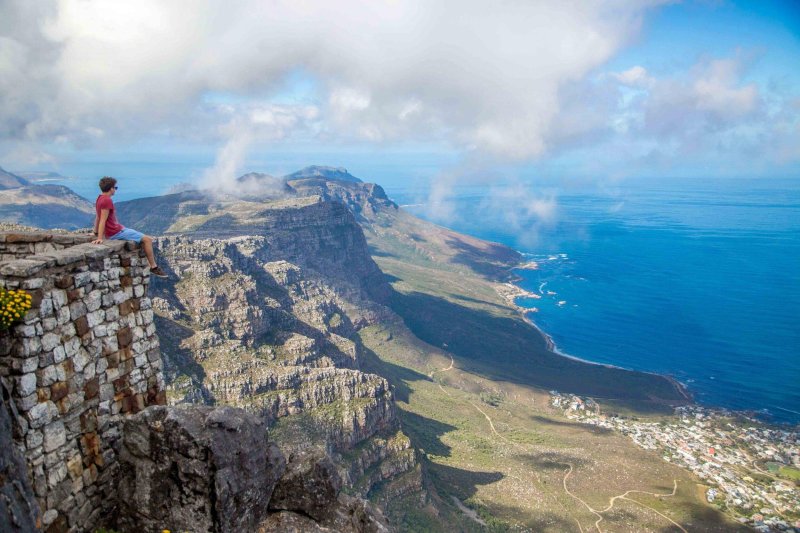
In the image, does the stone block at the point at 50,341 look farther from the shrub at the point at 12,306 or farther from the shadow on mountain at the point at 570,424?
the shadow on mountain at the point at 570,424

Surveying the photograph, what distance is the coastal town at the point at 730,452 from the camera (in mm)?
81125

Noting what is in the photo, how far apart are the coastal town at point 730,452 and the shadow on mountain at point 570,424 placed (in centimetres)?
449

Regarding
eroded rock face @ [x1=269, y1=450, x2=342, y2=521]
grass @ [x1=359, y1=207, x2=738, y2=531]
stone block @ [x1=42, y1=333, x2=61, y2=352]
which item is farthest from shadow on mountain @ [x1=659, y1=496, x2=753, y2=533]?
stone block @ [x1=42, y1=333, x2=61, y2=352]

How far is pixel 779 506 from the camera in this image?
3292 inches

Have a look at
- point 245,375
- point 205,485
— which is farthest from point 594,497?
point 205,485

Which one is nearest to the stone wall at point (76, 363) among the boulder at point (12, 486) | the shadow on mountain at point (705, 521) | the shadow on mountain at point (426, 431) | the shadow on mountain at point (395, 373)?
the boulder at point (12, 486)

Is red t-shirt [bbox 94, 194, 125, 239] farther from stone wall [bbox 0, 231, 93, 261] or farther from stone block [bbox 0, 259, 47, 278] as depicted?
stone block [bbox 0, 259, 47, 278]

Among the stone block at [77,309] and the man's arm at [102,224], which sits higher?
the man's arm at [102,224]

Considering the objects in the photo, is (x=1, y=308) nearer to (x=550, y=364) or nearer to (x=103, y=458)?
(x=103, y=458)

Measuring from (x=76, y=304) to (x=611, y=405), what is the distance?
142323mm

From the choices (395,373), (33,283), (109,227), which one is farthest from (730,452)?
(33,283)

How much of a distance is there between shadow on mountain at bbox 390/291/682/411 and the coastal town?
11.6 metres

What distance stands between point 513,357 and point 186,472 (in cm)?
16212

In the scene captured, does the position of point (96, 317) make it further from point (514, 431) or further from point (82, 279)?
point (514, 431)
